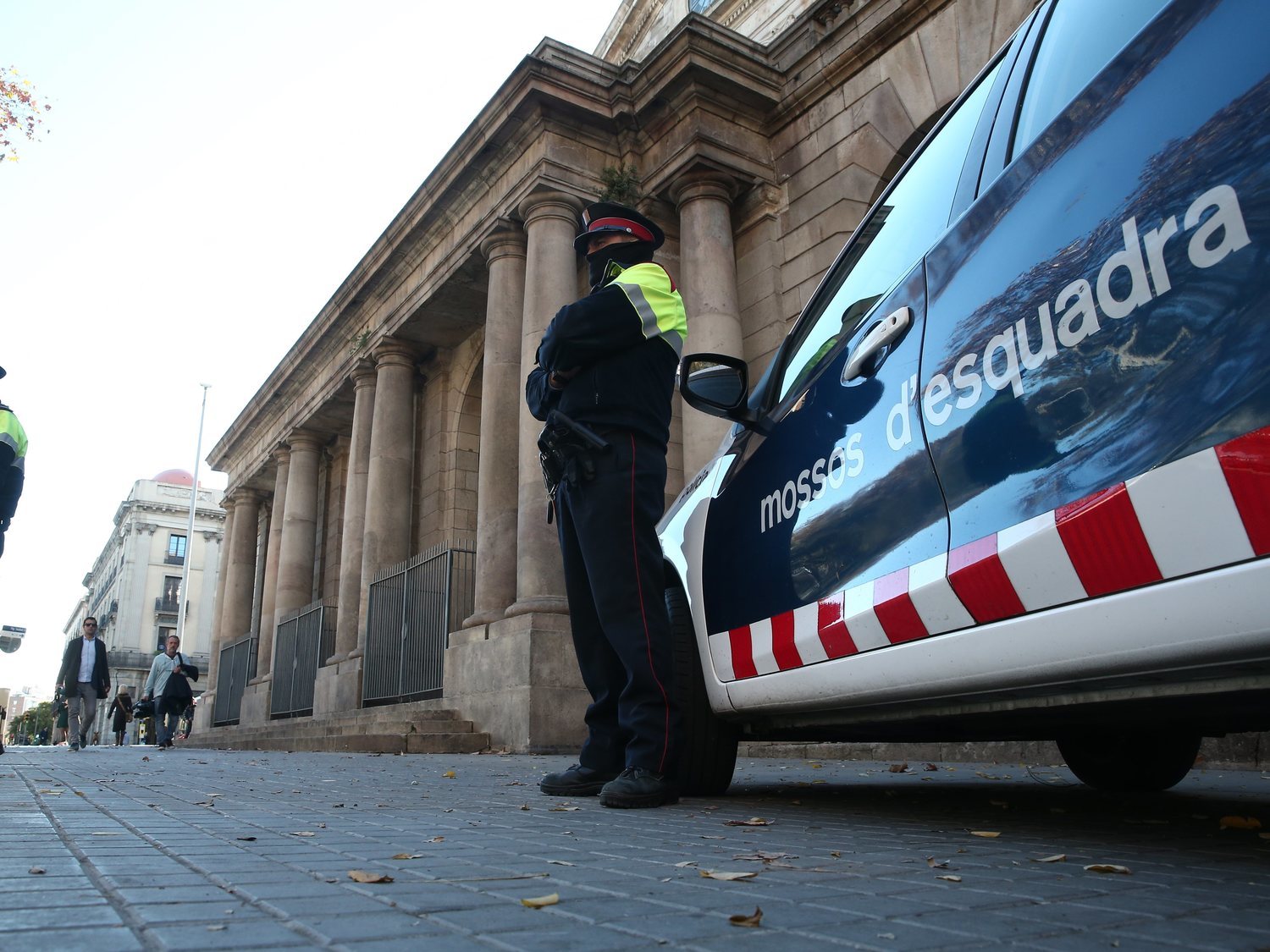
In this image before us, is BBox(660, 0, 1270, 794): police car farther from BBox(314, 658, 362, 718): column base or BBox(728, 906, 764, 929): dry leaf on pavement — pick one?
BBox(314, 658, 362, 718): column base

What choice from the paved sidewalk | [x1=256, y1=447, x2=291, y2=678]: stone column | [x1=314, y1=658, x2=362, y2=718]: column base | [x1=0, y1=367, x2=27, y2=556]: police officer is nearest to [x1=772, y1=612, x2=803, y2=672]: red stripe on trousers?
the paved sidewalk

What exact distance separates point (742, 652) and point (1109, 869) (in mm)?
1467

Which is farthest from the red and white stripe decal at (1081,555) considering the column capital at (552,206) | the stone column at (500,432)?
the column capital at (552,206)

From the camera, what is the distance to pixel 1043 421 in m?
1.95

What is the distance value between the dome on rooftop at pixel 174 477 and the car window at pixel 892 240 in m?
75.6

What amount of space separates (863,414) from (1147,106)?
1025 millimetres

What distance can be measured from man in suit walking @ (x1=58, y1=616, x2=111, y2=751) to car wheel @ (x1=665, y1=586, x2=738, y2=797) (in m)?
12.2

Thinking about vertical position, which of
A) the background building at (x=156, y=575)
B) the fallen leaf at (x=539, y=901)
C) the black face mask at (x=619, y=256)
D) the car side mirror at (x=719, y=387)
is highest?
the background building at (x=156, y=575)

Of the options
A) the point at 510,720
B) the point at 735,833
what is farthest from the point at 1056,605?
the point at 510,720

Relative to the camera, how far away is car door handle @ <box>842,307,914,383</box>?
2.51 m

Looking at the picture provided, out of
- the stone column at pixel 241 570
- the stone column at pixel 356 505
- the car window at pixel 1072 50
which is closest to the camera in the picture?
the car window at pixel 1072 50

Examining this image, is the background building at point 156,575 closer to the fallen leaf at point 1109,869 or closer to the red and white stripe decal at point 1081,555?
the red and white stripe decal at point 1081,555

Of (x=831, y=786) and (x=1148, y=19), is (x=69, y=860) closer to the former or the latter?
(x=1148, y=19)

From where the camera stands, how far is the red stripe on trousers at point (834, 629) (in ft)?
8.59
